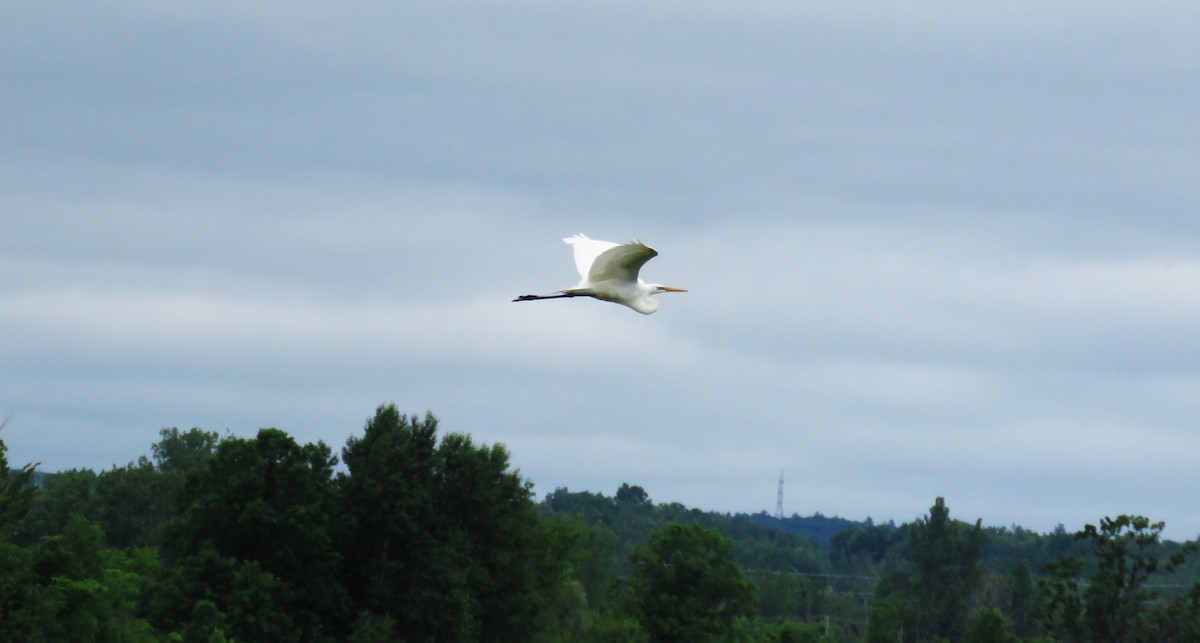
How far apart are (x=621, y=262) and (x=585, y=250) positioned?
2.38 metres

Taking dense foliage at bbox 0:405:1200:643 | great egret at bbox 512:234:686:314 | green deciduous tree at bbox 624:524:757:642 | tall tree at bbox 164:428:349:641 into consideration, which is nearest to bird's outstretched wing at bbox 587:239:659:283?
great egret at bbox 512:234:686:314

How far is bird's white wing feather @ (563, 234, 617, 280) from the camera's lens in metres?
32.4

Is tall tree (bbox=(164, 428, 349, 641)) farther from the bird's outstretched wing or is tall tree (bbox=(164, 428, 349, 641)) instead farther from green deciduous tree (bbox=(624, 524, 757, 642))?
the bird's outstretched wing

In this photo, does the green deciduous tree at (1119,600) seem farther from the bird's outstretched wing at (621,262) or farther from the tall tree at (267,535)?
the bird's outstretched wing at (621,262)

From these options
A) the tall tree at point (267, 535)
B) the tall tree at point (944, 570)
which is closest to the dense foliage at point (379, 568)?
the tall tree at point (267, 535)

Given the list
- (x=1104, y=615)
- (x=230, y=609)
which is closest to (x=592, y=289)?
(x=230, y=609)

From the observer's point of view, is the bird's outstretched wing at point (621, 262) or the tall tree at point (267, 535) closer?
the bird's outstretched wing at point (621, 262)

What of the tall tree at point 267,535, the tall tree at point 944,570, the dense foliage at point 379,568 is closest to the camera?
the dense foliage at point 379,568

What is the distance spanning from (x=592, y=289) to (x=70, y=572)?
32212 millimetres

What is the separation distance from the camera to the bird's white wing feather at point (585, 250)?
32406 mm

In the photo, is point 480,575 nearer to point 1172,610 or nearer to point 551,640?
point 551,640

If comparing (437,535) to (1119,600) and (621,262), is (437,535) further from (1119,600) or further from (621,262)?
(621,262)

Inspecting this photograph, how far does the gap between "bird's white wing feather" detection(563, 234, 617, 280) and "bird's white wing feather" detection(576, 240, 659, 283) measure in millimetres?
248

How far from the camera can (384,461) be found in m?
74.2
